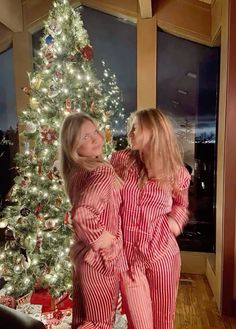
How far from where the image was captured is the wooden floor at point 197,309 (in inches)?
100

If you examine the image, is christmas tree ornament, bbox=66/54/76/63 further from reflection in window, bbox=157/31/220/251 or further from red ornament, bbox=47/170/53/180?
reflection in window, bbox=157/31/220/251

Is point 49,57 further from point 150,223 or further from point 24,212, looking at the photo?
point 150,223

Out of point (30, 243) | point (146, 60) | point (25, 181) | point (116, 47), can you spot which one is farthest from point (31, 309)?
point (116, 47)

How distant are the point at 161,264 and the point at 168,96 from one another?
240cm

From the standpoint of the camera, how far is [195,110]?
3586mm

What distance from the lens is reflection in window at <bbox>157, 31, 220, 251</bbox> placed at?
11.5ft

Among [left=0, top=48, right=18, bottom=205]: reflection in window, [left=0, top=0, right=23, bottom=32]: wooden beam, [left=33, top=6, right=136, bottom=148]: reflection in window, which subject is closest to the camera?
[left=0, top=0, right=23, bottom=32]: wooden beam

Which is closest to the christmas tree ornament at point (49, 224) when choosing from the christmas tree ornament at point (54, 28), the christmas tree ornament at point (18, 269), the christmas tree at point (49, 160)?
the christmas tree at point (49, 160)

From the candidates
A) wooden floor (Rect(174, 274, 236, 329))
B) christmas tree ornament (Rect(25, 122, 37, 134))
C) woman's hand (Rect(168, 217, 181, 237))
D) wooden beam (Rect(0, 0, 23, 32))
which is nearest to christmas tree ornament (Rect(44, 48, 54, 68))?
christmas tree ornament (Rect(25, 122, 37, 134))

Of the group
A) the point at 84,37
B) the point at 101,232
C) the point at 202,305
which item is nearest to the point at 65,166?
the point at 101,232

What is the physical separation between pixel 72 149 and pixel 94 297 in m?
0.72

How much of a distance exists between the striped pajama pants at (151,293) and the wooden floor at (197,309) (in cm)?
101

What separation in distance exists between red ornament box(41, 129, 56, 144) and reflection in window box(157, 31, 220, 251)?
1.51 m

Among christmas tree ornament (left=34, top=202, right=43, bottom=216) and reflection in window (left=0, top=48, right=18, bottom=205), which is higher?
reflection in window (left=0, top=48, right=18, bottom=205)
